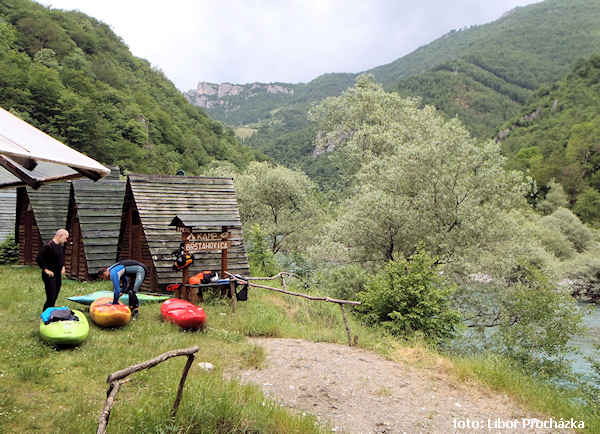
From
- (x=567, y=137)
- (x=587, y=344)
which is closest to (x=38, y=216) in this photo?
(x=587, y=344)

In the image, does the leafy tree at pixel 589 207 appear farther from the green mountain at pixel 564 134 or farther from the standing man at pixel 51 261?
the standing man at pixel 51 261

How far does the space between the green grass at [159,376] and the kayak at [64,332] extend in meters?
0.17

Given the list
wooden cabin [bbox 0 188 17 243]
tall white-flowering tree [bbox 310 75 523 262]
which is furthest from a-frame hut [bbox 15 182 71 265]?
tall white-flowering tree [bbox 310 75 523 262]

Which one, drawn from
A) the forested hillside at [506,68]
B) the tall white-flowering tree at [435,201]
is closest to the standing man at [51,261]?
the tall white-flowering tree at [435,201]

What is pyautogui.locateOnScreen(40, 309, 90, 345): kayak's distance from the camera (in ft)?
23.7

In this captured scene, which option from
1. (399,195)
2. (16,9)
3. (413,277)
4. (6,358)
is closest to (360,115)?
(399,195)

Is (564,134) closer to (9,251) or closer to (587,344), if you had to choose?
(587,344)

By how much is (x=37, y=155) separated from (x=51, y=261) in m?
6.79

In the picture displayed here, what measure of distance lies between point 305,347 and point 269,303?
4985mm

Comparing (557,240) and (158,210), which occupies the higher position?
(158,210)

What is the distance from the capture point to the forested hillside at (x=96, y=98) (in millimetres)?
45469

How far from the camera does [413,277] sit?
44.2 ft

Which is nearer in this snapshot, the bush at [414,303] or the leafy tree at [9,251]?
the bush at [414,303]

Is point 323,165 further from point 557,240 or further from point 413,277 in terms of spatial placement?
point 413,277
